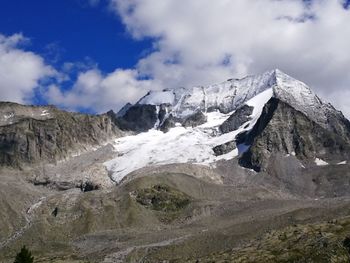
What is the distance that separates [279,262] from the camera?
16625 cm

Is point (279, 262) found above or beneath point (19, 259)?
beneath

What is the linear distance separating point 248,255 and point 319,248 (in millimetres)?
30797

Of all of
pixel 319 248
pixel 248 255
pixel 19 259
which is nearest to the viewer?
pixel 19 259

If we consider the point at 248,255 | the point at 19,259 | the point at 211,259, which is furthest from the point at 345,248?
the point at 19,259

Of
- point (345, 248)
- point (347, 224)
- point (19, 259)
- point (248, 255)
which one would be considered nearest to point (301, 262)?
point (345, 248)

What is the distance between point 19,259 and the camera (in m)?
142

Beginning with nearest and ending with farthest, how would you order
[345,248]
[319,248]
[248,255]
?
[345,248] < [319,248] < [248,255]

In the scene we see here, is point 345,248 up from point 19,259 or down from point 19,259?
down

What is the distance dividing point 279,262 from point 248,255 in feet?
75.3

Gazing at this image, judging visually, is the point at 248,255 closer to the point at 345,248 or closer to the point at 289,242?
the point at 289,242

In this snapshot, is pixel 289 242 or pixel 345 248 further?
pixel 289 242

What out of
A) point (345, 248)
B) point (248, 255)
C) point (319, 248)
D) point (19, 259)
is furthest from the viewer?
point (248, 255)

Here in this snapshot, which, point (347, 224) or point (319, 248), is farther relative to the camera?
point (347, 224)

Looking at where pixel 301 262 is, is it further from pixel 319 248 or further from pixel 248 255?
pixel 248 255
